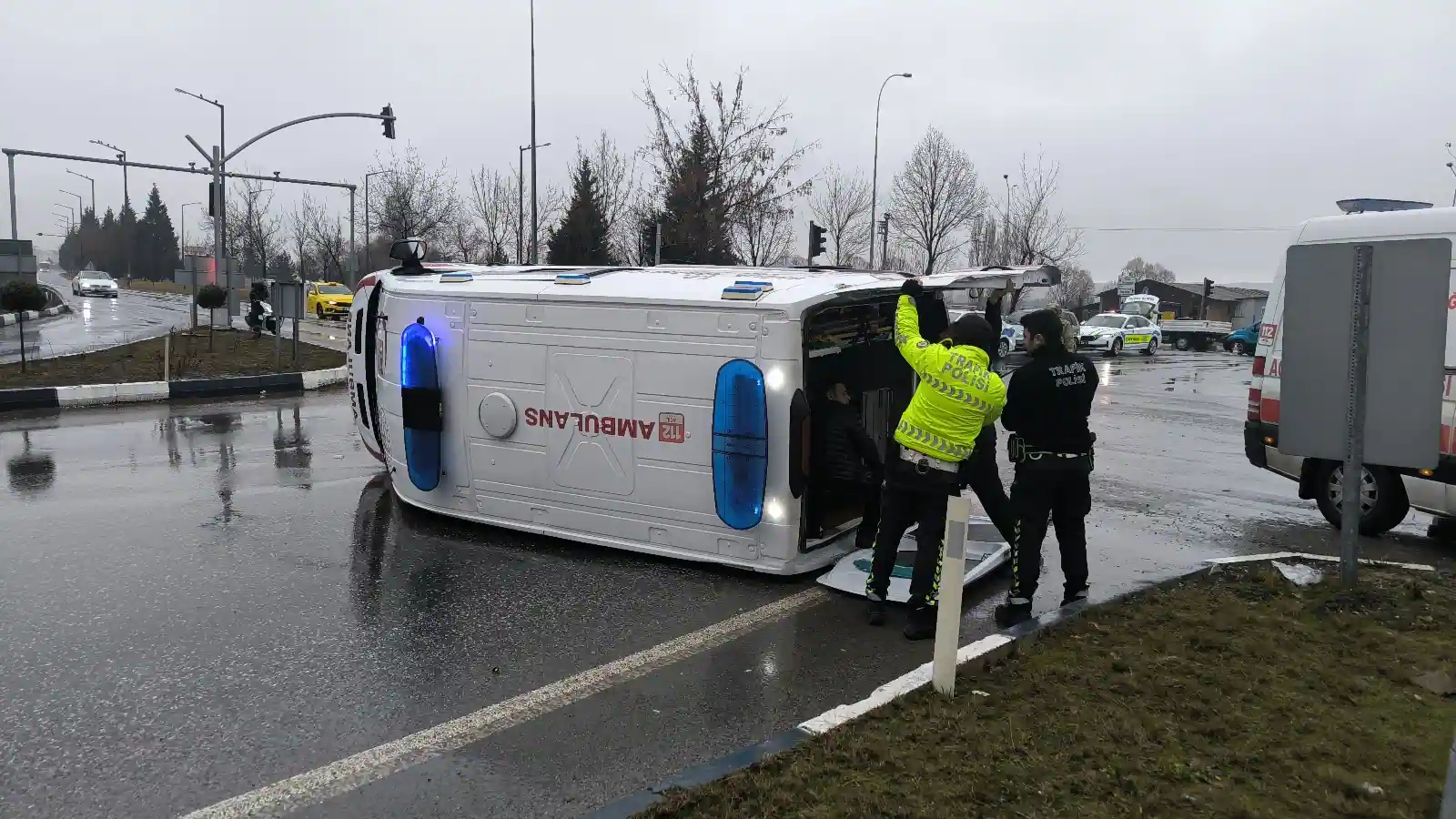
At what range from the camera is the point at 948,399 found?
5.38 m

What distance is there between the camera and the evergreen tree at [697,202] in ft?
82.1

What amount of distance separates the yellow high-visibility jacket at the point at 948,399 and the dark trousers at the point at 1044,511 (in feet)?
1.52

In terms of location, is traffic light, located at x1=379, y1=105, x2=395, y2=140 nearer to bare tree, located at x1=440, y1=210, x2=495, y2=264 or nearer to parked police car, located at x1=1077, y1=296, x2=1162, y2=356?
bare tree, located at x1=440, y1=210, x2=495, y2=264

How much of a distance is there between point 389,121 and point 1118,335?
2513 centimetres

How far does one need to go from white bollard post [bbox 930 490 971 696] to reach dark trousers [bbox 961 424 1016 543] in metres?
1.37

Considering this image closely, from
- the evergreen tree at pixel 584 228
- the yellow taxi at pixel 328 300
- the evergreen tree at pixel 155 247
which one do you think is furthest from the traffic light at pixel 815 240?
the evergreen tree at pixel 155 247

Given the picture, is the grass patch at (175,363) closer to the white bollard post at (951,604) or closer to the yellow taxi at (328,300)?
the yellow taxi at (328,300)

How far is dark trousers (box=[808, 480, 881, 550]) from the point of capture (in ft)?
22.2

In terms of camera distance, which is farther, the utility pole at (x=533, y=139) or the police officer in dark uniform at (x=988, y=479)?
the utility pole at (x=533, y=139)

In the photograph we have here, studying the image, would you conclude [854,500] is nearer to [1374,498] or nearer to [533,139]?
[1374,498]

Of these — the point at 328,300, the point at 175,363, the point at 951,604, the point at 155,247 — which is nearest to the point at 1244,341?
the point at 328,300

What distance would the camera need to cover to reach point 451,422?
741 cm

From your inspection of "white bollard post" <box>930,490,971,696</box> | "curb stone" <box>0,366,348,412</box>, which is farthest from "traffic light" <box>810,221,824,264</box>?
"curb stone" <box>0,366,348,412</box>

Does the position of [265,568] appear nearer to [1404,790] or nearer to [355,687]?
[355,687]
